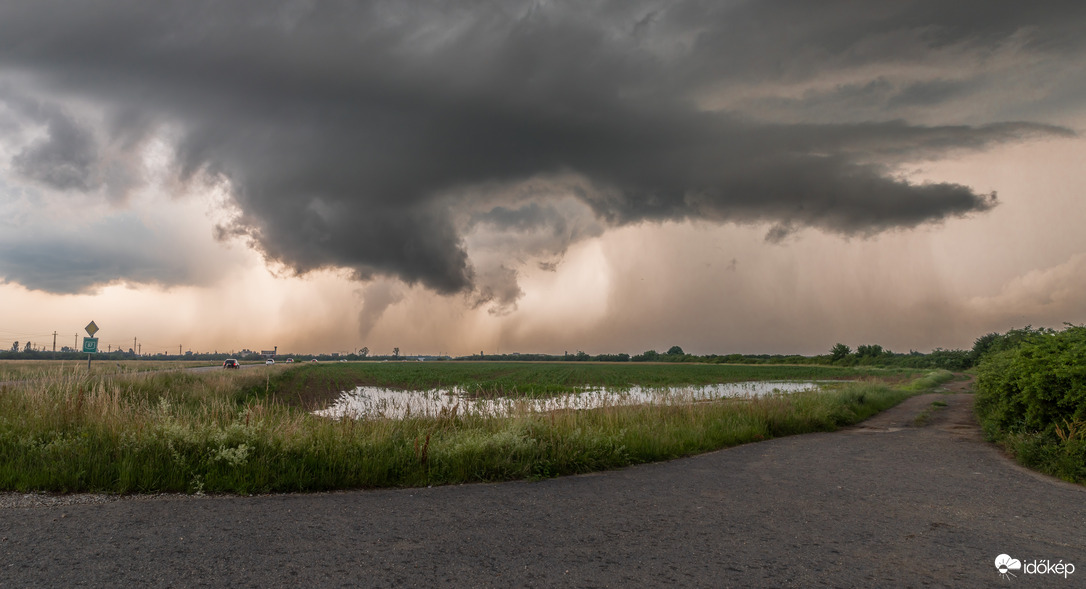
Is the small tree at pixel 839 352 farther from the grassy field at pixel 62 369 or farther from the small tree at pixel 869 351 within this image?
the grassy field at pixel 62 369

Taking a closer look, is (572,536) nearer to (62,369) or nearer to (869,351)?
(62,369)

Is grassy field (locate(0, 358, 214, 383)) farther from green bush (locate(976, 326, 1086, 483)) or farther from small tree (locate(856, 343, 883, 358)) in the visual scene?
small tree (locate(856, 343, 883, 358))

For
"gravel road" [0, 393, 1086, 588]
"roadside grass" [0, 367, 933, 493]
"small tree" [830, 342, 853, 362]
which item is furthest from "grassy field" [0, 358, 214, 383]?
"small tree" [830, 342, 853, 362]

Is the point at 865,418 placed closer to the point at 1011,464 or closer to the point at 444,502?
the point at 1011,464

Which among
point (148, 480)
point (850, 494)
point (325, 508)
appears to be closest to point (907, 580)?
point (850, 494)

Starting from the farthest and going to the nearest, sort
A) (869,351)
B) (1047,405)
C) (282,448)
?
(869,351) → (1047,405) → (282,448)

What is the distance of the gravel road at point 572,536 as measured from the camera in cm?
465

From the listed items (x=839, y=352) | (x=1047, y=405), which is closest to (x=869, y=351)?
(x=839, y=352)

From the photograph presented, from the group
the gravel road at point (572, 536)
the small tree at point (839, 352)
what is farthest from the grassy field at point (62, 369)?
the small tree at point (839, 352)

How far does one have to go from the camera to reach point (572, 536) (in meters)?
5.69

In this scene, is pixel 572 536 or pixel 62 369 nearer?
pixel 572 536

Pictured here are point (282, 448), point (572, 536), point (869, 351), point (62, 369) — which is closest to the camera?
point (572, 536)

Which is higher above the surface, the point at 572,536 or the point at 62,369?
the point at 62,369

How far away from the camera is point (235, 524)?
5797 mm
